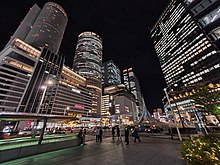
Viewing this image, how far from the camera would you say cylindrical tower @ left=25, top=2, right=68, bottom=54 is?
8920cm

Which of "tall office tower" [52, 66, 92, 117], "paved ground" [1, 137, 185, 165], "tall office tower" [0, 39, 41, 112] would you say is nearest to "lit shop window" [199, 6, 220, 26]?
"paved ground" [1, 137, 185, 165]

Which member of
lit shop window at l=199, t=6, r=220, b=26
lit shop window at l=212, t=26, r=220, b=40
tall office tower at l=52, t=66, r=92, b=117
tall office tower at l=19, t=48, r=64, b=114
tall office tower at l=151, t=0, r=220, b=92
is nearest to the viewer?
lit shop window at l=199, t=6, r=220, b=26

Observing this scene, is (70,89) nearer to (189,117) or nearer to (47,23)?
(47,23)

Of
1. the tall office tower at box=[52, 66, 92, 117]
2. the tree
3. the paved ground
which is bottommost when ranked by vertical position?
the paved ground

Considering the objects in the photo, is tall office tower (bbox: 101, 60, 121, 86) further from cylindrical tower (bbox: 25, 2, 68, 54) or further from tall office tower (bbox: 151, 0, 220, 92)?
cylindrical tower (bbox: 25, 2, 68, 54)

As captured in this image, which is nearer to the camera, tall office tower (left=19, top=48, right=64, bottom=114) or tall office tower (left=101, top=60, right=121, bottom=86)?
tall office tower (left=19, top=48, right=64, bottom=114)

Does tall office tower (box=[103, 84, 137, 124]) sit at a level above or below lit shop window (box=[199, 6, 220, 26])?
above

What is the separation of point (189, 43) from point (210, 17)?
9799 centimetres

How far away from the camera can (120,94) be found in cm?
13362

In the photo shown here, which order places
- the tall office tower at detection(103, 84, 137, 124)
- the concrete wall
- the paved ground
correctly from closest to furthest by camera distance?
1. the paved ground
2. the concrete wall
3. the tall office tower at detection(103, 84, 137, 124)

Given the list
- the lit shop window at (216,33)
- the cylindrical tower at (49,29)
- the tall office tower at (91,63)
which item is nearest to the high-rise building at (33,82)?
the cylindrical tower at (49,29)

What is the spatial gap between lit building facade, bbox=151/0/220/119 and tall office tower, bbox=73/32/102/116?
77196 millimetres

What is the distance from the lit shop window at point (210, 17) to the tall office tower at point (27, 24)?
130779 millimetres

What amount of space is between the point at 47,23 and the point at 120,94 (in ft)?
370
